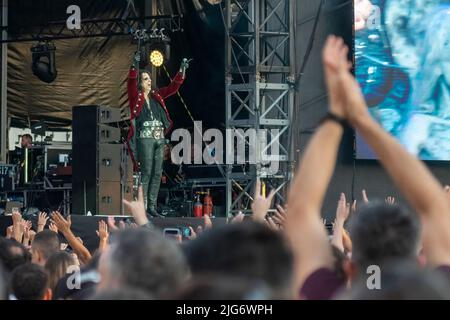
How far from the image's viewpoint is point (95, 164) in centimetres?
1069

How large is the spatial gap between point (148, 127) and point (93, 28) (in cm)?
469

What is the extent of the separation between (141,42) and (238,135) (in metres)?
2.68

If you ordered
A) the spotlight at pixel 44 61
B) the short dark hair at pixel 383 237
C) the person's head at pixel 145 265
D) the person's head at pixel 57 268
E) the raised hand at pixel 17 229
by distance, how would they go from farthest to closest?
the spotlight at pixel 44 61
the raised hand at pixel 17 229
the person's head at pixel 57 268
the short dark hair at pixel 383 237
the person's head at pixel 145 265

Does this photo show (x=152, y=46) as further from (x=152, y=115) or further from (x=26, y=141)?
(x=26, y=141)

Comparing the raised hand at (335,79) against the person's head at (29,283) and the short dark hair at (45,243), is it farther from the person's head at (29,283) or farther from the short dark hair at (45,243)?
the short dark hair at (45,243)

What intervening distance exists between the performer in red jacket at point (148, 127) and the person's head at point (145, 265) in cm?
854

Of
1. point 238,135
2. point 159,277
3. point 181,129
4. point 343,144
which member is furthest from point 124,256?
point 181,129

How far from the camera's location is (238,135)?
10812 millimetres

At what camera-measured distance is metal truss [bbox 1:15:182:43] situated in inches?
529

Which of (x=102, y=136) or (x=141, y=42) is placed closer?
(x=102, y=136)

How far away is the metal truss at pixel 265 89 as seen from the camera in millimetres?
10734

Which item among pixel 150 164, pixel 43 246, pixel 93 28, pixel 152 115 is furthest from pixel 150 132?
pixel 43 246

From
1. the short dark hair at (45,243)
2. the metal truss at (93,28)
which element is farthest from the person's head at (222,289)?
the metal truss at (93,28)
